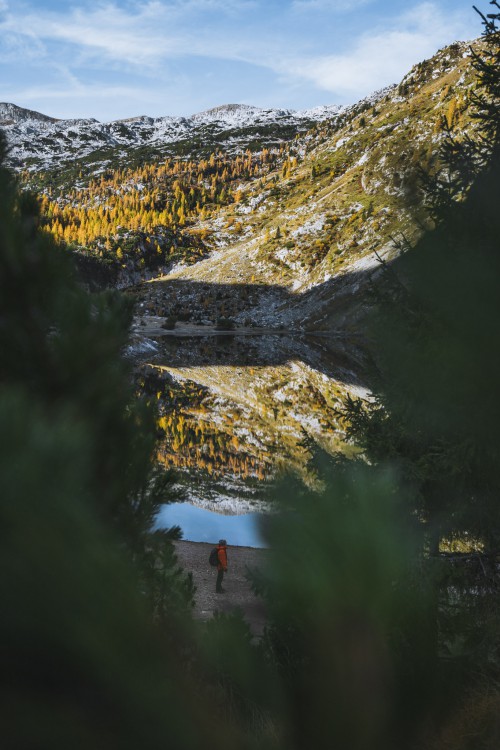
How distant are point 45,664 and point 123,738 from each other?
0.27 m

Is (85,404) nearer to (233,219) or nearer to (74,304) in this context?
(74,304)

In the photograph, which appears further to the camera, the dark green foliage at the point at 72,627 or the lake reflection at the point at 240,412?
the lake reflection at the point at 240,412

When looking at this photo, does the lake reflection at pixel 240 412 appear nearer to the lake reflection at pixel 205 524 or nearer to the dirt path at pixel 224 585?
the lake reflection at pixel 205 524

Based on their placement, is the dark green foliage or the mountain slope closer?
the dark green foliage

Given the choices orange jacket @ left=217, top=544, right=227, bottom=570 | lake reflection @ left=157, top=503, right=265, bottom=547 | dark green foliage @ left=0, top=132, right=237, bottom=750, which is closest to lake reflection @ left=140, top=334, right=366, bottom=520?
lake reflection @ left=157, top=503, right=265, bottom=547

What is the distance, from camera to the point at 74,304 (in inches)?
105

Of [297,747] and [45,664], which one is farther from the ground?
[45,664]

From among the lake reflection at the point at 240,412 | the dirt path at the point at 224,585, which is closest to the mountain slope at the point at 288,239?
the lake reflection at the point at 240,412

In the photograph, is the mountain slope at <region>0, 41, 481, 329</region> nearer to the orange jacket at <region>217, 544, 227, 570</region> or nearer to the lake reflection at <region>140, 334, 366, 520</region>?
the lake reflection at <region>140, 334, 366, 520</region>

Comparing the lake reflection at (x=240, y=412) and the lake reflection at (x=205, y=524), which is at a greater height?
the lake reflection at (x=240, y=412)

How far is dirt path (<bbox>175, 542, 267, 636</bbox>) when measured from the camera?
38.9ft

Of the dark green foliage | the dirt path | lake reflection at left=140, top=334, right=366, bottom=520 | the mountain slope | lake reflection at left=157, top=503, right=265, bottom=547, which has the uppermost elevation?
A: the mountain slope

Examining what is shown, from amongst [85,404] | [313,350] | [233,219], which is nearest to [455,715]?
[85,404]

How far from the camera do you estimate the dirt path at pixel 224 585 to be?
1186 centimetres
